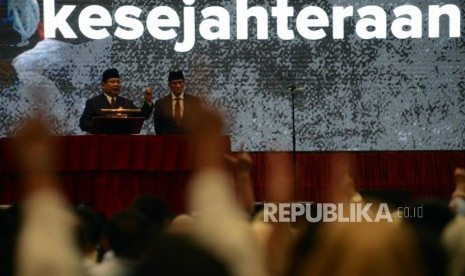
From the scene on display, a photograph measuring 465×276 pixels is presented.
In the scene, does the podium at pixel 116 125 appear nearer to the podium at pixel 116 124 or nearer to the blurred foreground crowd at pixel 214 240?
the podium at pixel 116 124

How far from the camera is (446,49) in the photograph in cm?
1170

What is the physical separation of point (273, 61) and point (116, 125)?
323 cm

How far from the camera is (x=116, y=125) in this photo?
8.81 metres

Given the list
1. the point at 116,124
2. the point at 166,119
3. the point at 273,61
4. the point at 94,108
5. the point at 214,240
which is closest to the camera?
the point at 214,240

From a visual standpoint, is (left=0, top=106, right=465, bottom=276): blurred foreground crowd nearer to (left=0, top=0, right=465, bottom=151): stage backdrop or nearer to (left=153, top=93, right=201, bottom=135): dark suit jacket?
(left=153, top=93, right=201, bottom=135): dark suit jacket

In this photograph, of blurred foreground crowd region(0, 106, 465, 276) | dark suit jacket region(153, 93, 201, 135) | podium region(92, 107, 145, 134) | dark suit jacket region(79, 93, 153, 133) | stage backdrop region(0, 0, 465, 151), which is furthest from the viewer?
stage backdrop region(0, 0, 465, 151)

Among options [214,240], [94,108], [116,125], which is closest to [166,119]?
[94,108]

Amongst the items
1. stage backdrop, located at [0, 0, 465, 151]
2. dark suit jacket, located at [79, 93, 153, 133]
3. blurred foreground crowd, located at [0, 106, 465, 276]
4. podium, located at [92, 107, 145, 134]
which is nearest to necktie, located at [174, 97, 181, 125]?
dark suit jacket, located at [79, 93, 153, 133]

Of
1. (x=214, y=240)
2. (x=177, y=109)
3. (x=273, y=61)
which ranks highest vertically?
(x=273, y=61)

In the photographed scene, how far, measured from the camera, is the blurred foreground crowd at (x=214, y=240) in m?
2.25

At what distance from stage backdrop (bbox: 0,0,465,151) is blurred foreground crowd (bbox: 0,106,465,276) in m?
7.57

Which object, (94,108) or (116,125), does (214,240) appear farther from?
(94,108)

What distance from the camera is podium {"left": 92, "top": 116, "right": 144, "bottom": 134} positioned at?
8.76 m

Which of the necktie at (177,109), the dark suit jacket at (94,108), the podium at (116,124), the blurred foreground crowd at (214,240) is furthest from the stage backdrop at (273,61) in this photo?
the blurred foreground crowd at (214,240)
